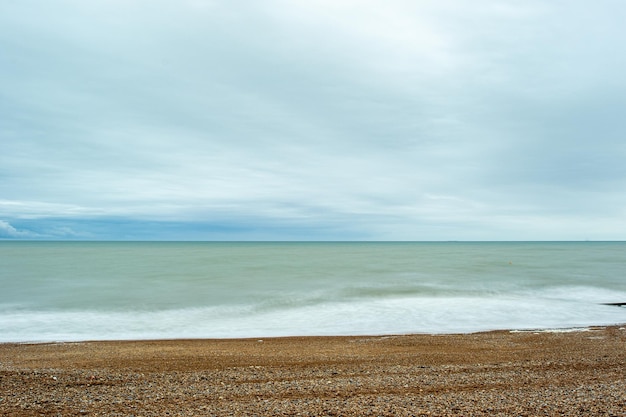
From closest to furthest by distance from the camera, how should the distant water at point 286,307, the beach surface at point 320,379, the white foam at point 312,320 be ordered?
the beach surface at point 320,379 < the white foam at point 312,320 < the distant water at point 286,307

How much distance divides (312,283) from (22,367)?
910 inches

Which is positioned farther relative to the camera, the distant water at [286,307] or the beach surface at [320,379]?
the distant water at [286,307]

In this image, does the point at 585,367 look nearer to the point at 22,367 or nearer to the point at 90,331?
the point at 22,367

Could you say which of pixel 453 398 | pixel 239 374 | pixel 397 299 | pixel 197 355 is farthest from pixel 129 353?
pixel 397 299

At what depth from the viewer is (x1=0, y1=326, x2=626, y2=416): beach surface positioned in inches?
218

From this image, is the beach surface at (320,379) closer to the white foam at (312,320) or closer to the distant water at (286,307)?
the white foam at (312,320)

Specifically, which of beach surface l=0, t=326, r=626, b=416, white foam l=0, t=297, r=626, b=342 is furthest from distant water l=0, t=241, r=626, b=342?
beach surface l=0, t=326, r=626, b=416

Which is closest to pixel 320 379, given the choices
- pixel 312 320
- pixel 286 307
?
pixel 312 320

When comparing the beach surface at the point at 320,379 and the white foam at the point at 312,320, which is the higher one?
the beach surface at the point at 320,379

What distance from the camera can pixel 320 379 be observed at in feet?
22.5

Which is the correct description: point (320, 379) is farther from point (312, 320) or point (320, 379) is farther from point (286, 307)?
point (286, 307)

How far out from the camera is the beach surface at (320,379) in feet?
18.2

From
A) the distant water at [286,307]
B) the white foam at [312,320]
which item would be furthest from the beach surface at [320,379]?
the distant water at [286,307]

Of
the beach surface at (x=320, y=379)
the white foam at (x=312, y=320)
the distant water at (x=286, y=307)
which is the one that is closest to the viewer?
the beach surface at (x=320, y=379)
